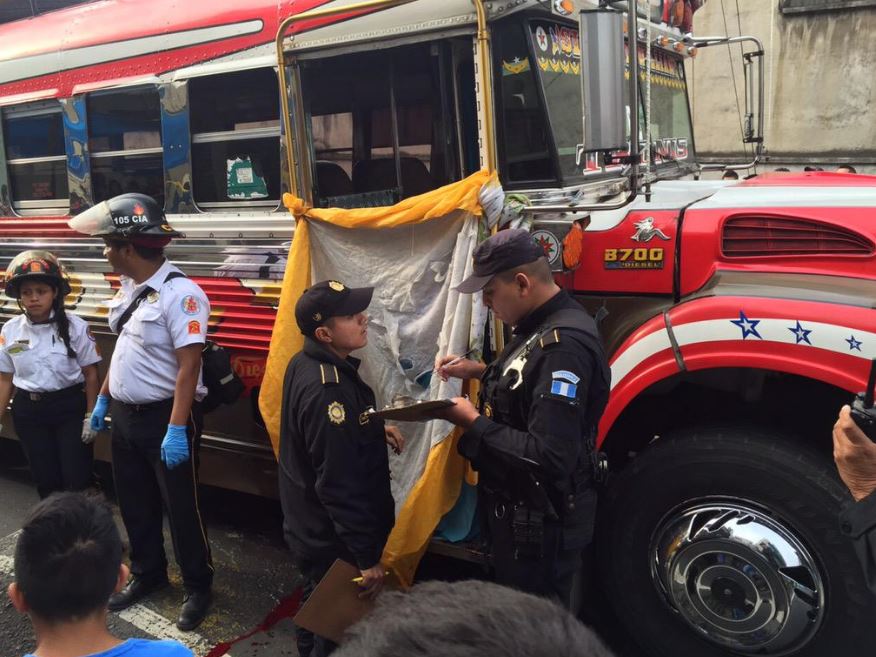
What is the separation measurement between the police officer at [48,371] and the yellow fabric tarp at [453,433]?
1231mm

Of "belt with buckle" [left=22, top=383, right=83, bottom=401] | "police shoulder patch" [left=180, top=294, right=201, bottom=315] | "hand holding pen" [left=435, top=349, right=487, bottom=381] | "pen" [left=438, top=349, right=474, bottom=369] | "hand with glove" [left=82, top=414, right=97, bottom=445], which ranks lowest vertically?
"hand with glove" [left=82, top=414, right=97, bottom=445]

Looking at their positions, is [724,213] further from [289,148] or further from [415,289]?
[289,148]

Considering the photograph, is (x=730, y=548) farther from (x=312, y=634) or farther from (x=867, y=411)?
(x=312, y=634)

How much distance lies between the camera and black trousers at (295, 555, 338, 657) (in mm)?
2783

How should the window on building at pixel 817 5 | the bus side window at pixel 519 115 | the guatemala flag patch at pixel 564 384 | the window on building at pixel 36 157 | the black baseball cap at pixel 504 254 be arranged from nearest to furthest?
the guatemala flag patch at pixel 564 384, the black baseball cap at pixel 504 254, the bus side window at pixel 519 115, the window on building at pixel 36 157, the window on building at pixel 817 5

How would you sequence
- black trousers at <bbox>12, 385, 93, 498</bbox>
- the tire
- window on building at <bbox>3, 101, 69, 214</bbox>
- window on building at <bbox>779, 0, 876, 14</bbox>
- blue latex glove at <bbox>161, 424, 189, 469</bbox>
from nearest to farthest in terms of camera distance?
the tire, blue latex glove at <bbox>161, 424, 189, 469</bbox>, black trousers at <bbox>12, 385, 93, 498</bbox>, window on building at <bbox>3, 101, 69, 214</bbox>, window on building at <bbox>779, 0, 876, 14</bbox>

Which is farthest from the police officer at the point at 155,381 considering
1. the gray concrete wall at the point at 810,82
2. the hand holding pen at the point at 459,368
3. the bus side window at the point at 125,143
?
the gray concrete wall at the point at 810,82

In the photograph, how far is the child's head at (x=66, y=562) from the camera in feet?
5.44

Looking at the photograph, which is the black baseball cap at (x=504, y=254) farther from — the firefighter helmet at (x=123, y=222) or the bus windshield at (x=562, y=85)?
the firefighter helmet at (x=123, y=222)

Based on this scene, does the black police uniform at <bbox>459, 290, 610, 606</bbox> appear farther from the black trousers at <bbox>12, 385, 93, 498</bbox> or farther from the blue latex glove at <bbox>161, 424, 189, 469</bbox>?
the black trousers at <bbox>12, 385, 93, 498</bbox>

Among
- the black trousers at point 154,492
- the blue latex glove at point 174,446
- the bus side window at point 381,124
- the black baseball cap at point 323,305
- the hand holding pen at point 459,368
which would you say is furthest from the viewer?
the black trousers at point 154,492

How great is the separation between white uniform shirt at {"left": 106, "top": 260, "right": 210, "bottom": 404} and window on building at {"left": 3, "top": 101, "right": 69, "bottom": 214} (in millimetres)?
1486

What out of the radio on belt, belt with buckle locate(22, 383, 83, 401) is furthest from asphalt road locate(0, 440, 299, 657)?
the radio on belt

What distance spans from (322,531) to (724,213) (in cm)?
185
